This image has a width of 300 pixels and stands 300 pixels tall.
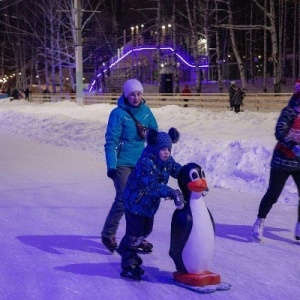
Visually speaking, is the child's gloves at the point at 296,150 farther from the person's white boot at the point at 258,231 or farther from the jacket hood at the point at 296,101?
the person's white boot at the point at 258,231

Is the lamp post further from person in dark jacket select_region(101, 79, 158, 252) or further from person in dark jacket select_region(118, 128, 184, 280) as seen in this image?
person in dark jacket select_region(118, 128, 184, 280)

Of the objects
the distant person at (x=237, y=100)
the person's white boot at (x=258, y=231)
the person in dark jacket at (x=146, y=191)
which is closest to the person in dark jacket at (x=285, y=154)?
the person's white boot at (x=258, y=231)

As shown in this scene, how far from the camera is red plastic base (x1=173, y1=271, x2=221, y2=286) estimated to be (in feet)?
15.6

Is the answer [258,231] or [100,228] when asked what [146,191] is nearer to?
[258,231]

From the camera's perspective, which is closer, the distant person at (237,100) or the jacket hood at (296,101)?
the jacket hood at (296,101)

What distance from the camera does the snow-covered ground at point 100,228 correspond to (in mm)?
4898

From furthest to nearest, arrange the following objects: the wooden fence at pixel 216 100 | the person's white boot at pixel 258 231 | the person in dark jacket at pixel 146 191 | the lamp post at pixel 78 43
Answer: the lamp post at pixel 78 43
the wooden fence at pixel 216 100
the person's white boot at pixel 258 231
the person in dark jacket at pixel 146 191

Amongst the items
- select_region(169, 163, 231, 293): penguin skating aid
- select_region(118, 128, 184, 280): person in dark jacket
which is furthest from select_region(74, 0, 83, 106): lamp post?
select_region(169, 163, 231, 293): penguin skating aid

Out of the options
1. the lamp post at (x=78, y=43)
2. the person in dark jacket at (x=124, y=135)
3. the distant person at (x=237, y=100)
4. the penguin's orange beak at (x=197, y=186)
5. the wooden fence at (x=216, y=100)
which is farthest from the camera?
the lamp post at (x=78, y=43)

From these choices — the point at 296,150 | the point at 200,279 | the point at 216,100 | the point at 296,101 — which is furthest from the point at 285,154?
the point at 216,100

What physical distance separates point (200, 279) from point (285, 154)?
1.89 meters

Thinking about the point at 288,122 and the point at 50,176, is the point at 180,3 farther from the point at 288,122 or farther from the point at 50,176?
the point at 288,122

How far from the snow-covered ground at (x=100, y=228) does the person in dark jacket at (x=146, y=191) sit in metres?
0.23

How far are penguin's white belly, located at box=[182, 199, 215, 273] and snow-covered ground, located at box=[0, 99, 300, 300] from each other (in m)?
0.22
